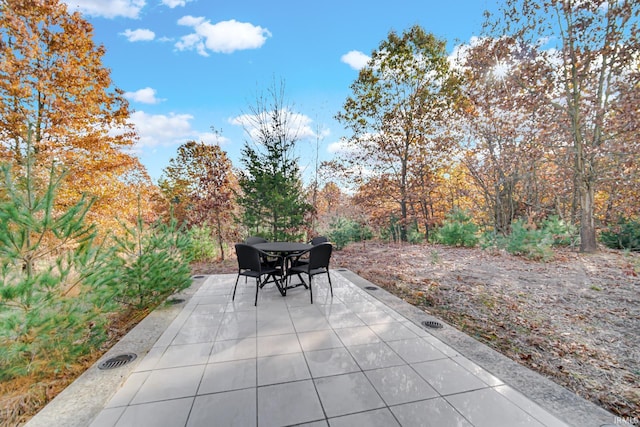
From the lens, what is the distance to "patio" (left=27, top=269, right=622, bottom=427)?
145 cm

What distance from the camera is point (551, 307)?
3104 mm

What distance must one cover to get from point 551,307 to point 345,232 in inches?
229

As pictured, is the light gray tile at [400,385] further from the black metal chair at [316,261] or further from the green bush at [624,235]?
the green bush at [624,235]

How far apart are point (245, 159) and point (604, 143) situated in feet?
29.0

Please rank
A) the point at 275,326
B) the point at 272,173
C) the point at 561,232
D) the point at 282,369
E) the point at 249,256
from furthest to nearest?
the point at 561,232 → the point at 272,173 → the point at 249,256 → the point at 275,326 → the point at 282,369

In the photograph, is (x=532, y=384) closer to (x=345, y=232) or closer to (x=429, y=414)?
(x=429, y=414)

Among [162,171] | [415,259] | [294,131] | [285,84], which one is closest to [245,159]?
[294,131]

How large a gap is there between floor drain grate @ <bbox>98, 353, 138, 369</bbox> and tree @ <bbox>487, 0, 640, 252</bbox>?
8.79m

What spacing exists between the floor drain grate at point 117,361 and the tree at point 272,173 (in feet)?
13.8

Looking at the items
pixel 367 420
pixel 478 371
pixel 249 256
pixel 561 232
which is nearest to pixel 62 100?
pixel 249 256

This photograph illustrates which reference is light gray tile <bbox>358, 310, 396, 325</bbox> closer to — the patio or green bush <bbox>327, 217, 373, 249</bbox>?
the patio

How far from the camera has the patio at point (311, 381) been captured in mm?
1453

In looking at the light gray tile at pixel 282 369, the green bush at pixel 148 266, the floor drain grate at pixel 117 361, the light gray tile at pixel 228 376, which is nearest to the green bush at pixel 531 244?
the light gray tile at pixel 282 369

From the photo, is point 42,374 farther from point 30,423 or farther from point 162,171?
point 162,171
